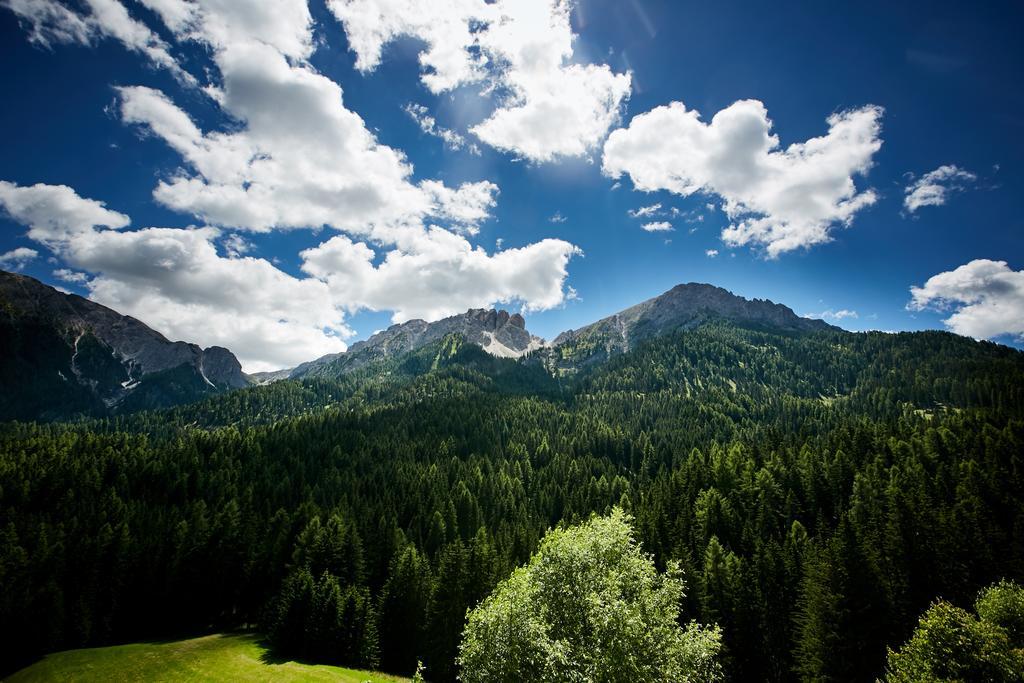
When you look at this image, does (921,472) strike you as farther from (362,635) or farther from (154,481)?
(154,481)

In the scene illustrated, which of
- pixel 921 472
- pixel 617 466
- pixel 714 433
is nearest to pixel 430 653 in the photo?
pixel 921 472

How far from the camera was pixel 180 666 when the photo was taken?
5016cm

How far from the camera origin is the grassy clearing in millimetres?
47062

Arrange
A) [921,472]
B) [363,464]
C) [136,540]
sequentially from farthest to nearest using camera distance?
[363,464]
[136,540]
[921,472]

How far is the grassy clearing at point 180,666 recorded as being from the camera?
47.1 meters

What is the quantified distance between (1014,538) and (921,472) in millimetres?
25307

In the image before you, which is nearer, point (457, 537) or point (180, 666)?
point (180, 666)

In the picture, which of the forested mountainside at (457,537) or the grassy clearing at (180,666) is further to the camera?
the grassy clearing at (180,666)

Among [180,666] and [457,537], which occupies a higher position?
[457,537]

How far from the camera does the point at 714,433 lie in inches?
6383

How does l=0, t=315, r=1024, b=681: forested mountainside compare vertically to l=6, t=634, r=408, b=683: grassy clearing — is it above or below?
above

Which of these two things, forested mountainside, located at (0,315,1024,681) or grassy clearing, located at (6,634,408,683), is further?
grassy clearing, located at (6,634,408,683)

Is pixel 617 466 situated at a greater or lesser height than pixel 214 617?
greater

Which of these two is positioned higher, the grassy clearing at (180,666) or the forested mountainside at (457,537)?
the forested mountainside at (457,537)
